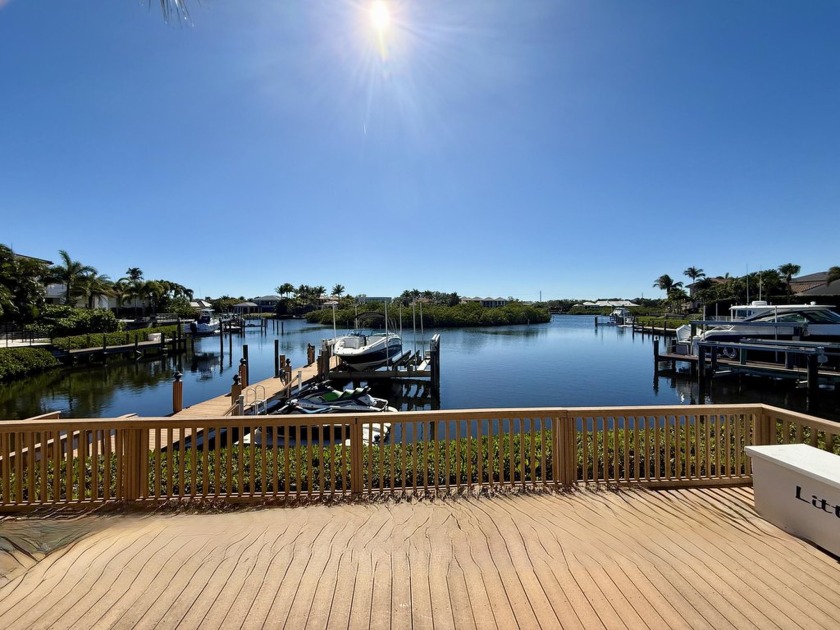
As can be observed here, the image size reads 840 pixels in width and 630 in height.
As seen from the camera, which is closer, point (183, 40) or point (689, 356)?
point (183, 40)

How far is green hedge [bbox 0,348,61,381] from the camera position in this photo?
19.6 m

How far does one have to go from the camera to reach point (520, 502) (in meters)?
3.52

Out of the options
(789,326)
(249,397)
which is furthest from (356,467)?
(789,326)

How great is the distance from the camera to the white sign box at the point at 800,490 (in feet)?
8.63

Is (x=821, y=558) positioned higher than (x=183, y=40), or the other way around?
(x=183, y=40)

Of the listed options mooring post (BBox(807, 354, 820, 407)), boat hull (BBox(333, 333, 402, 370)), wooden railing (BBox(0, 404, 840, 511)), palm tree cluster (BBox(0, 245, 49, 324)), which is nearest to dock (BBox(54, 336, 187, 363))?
palm tree cluster (BBox(0, 245, 49, 324))

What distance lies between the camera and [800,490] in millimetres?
2869

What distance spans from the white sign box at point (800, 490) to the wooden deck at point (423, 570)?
0.11 m

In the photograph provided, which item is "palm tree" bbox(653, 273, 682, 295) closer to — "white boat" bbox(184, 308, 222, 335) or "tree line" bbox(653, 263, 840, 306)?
"tree line" bbox(653, 263, 840, 306)

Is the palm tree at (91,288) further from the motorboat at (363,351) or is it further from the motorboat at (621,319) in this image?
the motorboat at (621,319)

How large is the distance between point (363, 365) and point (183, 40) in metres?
13.7

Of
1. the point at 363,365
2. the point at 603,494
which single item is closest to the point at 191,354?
the point at 363,365

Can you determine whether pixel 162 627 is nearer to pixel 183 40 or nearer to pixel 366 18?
pixel 366 18

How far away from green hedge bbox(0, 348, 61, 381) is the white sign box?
90.6 ft
